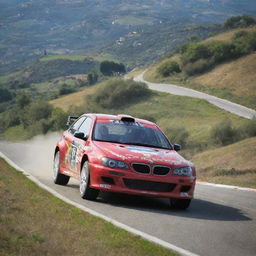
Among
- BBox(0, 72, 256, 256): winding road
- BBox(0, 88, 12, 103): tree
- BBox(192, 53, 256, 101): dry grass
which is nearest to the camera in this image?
BBox(0, 72, 256, 256): winding road

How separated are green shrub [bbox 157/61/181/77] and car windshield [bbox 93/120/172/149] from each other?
88.9 m

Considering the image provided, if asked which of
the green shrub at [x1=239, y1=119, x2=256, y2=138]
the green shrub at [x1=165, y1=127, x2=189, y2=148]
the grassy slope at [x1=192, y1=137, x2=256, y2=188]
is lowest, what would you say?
the green shrub at [x1=165, y1=127, x2=189, y2=148]

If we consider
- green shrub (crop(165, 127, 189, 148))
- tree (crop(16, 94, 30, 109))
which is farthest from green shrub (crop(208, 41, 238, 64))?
green shrub (crop(165, 127, 189, 148))

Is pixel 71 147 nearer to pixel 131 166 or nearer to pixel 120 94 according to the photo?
pixel 131 166

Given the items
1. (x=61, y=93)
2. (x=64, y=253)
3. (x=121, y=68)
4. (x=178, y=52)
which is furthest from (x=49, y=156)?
(x=121, y=68)

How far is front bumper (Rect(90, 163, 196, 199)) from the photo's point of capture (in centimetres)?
1136

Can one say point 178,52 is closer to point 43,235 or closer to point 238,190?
point 238,190

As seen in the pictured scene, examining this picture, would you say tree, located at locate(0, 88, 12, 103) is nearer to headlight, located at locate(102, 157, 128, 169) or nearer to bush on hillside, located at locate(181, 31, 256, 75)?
bush on hillside, located at locate(181, 31, 256, 75)

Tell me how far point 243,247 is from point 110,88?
71957mm

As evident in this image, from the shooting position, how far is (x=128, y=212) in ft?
34.7

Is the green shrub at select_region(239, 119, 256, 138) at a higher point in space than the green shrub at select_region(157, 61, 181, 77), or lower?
higher

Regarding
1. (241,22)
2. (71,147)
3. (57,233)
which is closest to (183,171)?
(71,147)

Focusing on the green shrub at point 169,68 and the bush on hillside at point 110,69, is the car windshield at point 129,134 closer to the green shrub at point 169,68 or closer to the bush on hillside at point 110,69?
the green shrub at point 169,68

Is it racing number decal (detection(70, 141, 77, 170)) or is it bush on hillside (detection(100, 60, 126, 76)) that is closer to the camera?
racing number decal (detection(70, 141, 77, 170))
